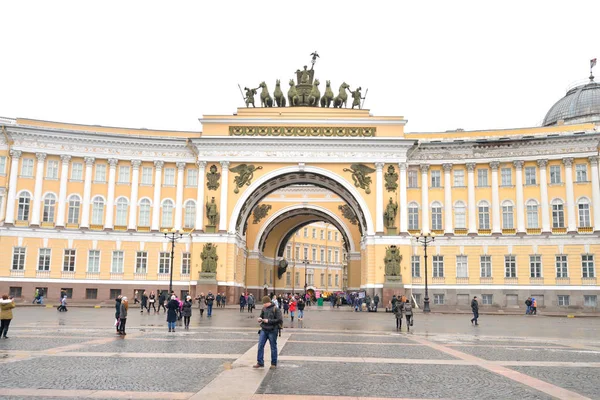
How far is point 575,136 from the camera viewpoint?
172ft

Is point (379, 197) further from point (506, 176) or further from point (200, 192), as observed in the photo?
point (200, 192)

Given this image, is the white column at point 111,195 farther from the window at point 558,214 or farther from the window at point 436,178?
the window at point 558,214

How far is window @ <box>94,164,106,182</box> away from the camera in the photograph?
5573 cm

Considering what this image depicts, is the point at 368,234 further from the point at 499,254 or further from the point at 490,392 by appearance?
the point at 490,392

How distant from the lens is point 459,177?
5622 centimetres

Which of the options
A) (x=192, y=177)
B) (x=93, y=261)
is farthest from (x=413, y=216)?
(x=93, y=261)

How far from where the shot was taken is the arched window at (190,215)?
56.0 meters

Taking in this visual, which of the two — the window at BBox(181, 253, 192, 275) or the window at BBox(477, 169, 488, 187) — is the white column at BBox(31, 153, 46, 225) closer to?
the window at BBox(181, 253, 192, 275)

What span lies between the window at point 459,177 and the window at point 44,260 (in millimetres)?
38793

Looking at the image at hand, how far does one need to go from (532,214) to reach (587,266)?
6469 millimetres

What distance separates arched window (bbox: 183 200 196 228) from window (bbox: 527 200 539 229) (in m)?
31.4

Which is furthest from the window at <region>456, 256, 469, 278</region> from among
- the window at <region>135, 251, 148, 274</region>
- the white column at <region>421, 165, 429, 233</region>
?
the window at <region>135, 251, 148, 274</region>

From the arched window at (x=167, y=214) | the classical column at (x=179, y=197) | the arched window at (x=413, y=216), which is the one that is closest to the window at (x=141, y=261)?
the arched window at (x=167, y=214)

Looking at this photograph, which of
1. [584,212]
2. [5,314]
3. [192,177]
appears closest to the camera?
[5,314]
